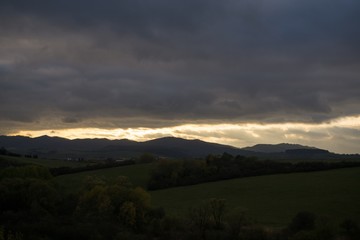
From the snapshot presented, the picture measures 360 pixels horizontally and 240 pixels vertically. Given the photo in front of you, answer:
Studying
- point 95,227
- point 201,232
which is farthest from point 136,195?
point 95,227

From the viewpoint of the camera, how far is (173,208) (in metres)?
73.5

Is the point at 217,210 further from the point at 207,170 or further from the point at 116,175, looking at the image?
the point at 116,175

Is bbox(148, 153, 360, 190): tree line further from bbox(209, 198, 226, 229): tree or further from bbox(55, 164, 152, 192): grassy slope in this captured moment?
bbox(209, 198, 226, 229): tree

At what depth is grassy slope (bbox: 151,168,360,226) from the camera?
67.7 meters

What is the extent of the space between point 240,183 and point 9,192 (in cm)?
5968

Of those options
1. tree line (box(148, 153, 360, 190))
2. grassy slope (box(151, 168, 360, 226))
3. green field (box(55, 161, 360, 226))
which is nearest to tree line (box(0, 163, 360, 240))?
green field (box(55, 161, 360, 226))

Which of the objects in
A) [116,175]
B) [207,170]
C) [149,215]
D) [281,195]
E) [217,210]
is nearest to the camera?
[217,210]

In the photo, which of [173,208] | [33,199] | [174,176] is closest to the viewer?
[33,199]

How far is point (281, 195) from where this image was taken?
275 ft

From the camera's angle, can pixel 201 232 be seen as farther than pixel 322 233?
Yes

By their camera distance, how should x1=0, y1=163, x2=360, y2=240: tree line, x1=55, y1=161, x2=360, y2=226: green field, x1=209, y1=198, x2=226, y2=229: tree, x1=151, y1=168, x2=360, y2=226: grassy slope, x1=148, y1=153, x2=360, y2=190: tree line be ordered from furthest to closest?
x1=148, y1=153, x2=360, y2=190: tree line < x1=151, y1=168, x2=360, y2=226: grassy slope < x1=55, y1=161, x2=360, y2=226: green field < x1=209, y1=198, x2=226, y2=229: tree < x1=0, y1=163, x2=360, y2=240: tree line

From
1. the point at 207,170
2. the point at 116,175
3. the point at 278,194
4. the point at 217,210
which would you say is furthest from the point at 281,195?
the point at 116,175

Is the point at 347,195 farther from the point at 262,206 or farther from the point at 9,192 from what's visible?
the point at 9,192

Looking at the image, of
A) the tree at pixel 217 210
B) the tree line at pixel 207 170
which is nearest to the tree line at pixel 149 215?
the tree at pixel 217 210
